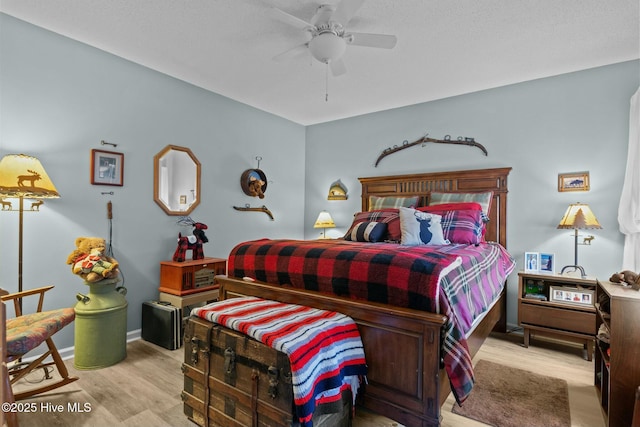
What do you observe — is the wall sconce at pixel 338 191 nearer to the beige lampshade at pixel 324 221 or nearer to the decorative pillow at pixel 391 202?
the beige lampshade at pixel 324 221

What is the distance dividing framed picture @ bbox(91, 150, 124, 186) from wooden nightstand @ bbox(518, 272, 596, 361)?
3859mm

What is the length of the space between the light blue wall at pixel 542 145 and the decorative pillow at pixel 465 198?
0.91 feet

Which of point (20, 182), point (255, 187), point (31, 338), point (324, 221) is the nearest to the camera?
point (31, 338)

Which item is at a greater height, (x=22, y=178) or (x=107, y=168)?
(x=107, y=168)

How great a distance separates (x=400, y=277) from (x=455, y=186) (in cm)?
250

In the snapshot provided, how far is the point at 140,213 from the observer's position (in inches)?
124

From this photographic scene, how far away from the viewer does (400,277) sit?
174cm

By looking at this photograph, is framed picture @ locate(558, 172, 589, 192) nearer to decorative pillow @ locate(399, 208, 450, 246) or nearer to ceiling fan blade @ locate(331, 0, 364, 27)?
decorative pillow @ locate(399, 208, 450, 246)

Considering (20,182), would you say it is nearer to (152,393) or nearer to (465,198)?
(152,393)

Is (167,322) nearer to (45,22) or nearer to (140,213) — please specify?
(140,213)

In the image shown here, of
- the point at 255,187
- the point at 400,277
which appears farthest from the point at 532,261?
the point at 255,187

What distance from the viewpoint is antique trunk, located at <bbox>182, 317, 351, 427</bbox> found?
1481mm

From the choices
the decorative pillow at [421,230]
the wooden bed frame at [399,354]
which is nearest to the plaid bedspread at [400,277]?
the wooden bed frame at [399,354]

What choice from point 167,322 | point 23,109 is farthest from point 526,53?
point 23,109
